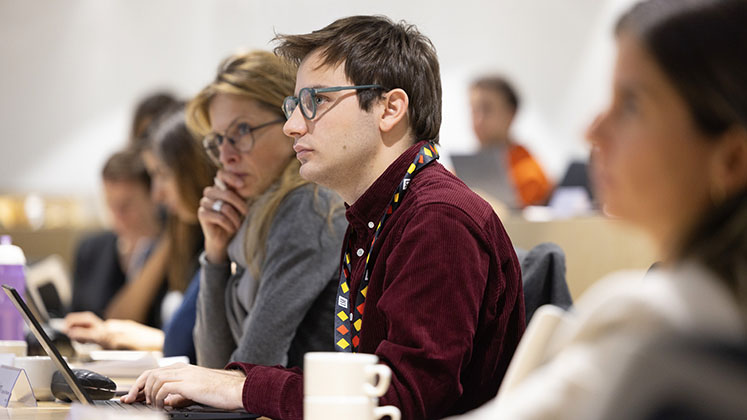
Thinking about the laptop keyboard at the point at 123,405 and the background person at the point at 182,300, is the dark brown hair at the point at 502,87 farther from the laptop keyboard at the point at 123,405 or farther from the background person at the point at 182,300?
the laptop keyboard at the point at 123,405

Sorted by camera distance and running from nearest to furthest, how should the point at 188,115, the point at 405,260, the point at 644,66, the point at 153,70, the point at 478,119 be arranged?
the point at 644,66 < the point at 405,260 < the point at 188,115 < the point at 478,119 < the point at 153,70

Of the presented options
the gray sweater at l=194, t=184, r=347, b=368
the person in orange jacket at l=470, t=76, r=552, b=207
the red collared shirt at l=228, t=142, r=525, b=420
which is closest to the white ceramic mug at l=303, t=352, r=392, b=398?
the red collared shirt at l=228, t=142, r=525, b=420

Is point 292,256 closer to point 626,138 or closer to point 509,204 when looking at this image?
point 626,138

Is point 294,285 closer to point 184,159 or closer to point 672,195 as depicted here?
point 184,159

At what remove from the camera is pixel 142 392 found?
150 cm

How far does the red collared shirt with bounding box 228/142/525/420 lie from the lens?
3.96 ft

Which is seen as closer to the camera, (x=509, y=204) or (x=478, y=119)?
(x=509, y=204)

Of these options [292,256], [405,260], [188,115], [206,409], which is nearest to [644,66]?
[405,260]

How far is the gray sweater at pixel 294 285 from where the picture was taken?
1786mm

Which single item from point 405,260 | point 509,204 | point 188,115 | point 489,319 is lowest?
point 509,204

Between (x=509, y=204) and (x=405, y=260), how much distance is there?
2.85 metres

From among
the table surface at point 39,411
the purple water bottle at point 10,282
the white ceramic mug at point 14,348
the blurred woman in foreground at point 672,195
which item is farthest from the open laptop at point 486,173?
the blurred woman in foreground at point 672,195

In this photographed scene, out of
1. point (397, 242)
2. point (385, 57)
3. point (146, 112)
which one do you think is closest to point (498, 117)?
point (146, 112)

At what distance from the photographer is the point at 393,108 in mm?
1477
